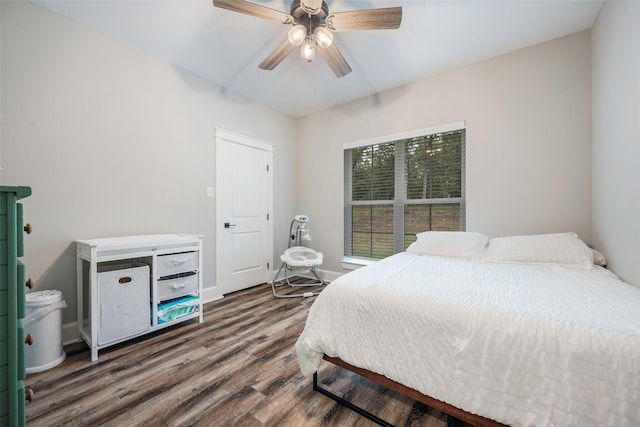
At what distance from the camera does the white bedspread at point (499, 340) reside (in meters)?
0.87

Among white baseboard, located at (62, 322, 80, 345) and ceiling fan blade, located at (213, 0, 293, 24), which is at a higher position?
ceiling fan blade, located at (213, 0, 293, 24)

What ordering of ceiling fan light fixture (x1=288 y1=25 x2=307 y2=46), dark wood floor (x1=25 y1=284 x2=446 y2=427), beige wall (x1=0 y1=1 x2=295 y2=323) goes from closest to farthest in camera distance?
dark wood floor (x1=25 y1=284 x2=446 y2=427)
ceiling fan light fixture (x1=288 y1=25 x2=307 y2=46)
beige wall (x1=0 y1=1 x2=295 y2=323)

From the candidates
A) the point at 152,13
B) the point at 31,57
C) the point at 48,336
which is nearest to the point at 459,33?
the point at 152,13

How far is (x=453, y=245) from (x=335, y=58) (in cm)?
199

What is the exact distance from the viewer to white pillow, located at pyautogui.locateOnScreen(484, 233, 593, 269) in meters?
1.93

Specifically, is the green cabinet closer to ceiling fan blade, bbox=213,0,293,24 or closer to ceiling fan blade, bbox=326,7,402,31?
ceiling fan blade, bbox=213,0,293,24

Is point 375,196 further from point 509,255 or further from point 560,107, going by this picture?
point 560,107

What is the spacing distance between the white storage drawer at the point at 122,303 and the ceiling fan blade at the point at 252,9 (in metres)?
2.03

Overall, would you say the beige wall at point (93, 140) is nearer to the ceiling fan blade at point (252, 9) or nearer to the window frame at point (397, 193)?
the ceiling fan blade at point (252, 9)

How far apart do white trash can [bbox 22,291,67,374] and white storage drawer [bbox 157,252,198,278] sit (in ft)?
2.15

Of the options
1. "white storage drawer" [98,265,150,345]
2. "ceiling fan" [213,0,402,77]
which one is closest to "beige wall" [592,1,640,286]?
"ceiling fan" [213,0,402,77]

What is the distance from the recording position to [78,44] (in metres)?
2.15

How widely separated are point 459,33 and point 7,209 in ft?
10.2

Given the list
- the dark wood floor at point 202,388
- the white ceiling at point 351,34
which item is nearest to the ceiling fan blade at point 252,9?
the white ceiling at point 351,34
